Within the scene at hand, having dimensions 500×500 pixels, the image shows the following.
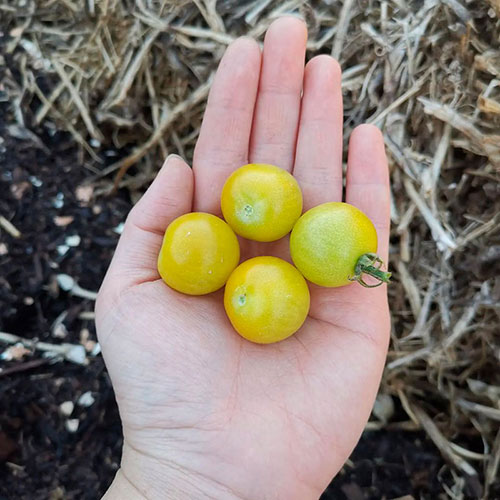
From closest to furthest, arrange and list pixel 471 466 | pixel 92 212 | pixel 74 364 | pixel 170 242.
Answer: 1. pixel 170 242
2. pixel 471 466
3. pixel 74 364
4. pixel 92 212

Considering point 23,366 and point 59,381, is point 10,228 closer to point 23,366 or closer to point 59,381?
point 23,366

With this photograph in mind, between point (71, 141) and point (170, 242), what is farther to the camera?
point (71, 141)

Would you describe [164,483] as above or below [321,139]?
below

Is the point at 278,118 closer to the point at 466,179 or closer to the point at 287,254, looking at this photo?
the point at 287,254

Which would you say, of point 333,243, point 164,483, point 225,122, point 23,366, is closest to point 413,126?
point 225,122

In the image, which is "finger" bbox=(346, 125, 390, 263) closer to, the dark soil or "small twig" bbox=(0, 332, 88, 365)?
the dark soil

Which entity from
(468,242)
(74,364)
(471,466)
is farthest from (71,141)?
(471,466)
